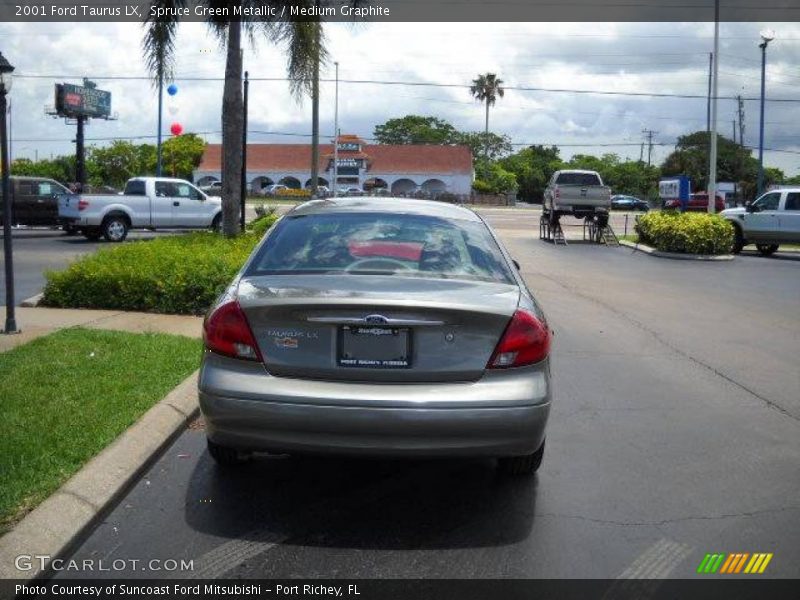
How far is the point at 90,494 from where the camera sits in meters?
4.52

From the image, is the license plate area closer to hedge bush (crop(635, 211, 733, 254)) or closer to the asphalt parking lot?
the asphalt parking lot

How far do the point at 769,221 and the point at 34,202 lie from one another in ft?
72.2

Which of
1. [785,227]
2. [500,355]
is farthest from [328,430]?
[785,227]

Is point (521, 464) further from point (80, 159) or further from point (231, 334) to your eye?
point (80, 159)

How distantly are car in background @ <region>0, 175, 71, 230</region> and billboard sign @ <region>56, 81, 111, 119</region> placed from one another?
24307 millimetres

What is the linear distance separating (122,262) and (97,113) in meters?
50.3

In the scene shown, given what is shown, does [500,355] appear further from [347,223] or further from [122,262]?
[122,262]

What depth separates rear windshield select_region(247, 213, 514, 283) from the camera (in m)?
4.97

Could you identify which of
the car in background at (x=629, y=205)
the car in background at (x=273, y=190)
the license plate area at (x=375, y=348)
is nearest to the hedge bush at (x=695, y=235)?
the license plate area at (x=375, y=348)

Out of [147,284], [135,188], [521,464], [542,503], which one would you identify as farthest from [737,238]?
[542,503]

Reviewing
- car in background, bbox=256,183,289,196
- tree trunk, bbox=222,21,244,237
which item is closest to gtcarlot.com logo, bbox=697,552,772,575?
tree trunk, bbox=222,21,244,237

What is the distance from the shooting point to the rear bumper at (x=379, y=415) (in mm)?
4172

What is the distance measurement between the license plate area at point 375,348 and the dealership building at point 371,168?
74.1 metres

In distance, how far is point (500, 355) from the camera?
4367mm
